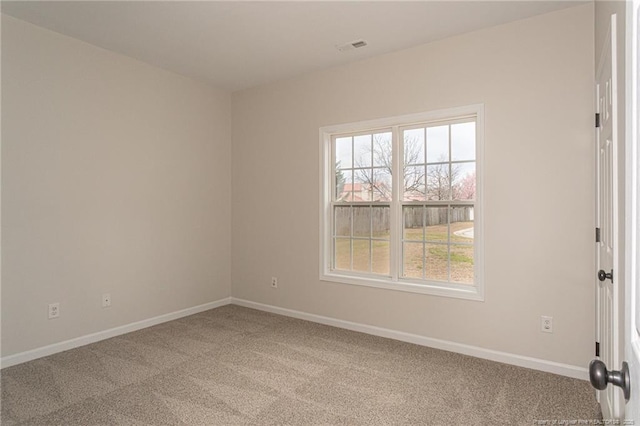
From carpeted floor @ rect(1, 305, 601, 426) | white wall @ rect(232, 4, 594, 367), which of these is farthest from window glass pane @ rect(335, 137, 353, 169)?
carpeted floor @ rect(1, 305, 601, 426)

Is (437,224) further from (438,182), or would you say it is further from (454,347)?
(454,347)

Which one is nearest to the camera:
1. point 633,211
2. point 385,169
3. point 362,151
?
point 633,211

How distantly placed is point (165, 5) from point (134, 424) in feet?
9.77

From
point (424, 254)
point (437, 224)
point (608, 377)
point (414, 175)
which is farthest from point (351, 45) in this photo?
point (608, 377)

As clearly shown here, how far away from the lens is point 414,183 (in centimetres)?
372

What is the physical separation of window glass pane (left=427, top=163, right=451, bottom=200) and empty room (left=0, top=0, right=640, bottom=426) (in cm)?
2

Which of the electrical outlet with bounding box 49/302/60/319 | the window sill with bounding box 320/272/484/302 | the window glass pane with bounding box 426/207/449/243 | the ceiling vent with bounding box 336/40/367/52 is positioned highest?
the ceiling vent with bounding box 336/40/367/52

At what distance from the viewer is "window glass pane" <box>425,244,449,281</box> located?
3531 mm

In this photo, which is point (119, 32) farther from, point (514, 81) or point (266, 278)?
point (514, 81)

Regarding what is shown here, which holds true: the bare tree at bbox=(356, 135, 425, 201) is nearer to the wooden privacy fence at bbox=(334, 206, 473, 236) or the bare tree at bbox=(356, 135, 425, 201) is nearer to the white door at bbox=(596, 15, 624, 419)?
the wooden privacy fence at bbox=(334, 206, 473, 236)

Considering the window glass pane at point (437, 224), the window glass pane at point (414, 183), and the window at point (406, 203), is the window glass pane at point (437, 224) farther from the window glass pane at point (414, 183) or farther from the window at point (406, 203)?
the window glass pane at point (414, 183)

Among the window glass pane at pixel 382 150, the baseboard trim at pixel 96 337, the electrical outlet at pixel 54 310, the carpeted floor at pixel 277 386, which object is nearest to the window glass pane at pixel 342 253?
the carpeted floor at pixel 277 386

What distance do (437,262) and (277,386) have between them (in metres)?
1.88

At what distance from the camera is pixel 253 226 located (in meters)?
4.82
